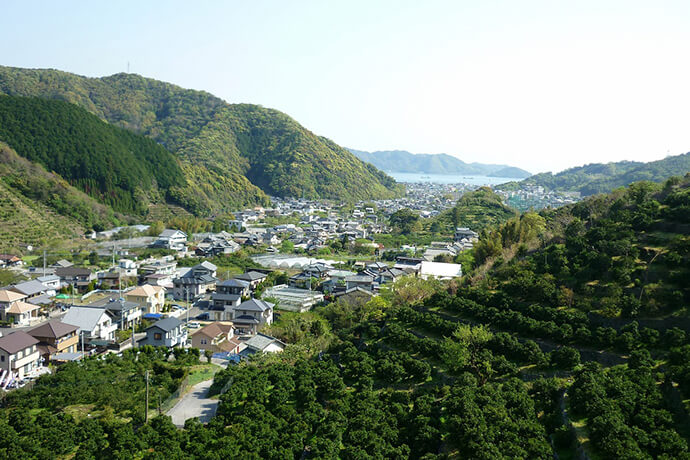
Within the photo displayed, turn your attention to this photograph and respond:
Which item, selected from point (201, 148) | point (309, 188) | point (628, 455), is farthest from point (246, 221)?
point (628, 455)

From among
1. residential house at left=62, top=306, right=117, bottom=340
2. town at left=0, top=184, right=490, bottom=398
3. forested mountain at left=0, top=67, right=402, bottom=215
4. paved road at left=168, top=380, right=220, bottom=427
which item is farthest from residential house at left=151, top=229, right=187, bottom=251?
paved road at left=168, top=380, right=220, bottom=427

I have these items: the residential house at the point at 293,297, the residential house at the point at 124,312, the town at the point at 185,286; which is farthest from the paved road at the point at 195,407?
the residential house at the point at 293,297

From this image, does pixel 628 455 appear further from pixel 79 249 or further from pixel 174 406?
pixel 79 249

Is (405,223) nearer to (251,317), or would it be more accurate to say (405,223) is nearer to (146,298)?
(251,317)

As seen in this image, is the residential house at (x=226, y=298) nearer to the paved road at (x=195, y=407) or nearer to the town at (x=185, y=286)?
the town at (x=185, y=286)

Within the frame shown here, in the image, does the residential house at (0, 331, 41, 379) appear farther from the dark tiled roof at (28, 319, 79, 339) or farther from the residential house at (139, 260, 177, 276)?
the residential house at (139, 260, 177, 276)
